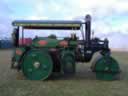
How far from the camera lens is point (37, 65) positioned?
38.2ft

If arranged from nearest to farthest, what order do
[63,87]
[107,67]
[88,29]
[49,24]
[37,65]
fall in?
[63,87] < [37,65] < [107,67] < [49,24] < [88,29]

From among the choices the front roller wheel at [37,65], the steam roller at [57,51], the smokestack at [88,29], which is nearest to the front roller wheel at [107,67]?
the steam roller at [57,51]

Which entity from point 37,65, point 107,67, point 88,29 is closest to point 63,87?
point 37,65

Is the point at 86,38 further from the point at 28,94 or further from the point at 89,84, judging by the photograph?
the point at 28,94

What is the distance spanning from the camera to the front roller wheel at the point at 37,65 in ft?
38.2

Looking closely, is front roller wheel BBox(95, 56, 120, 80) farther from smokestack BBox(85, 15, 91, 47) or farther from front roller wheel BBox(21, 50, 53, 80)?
front roller wheel BBox(21, 50, 53, 80)

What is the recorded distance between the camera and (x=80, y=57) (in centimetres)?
1241

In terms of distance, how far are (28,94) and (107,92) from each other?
243 centimetres

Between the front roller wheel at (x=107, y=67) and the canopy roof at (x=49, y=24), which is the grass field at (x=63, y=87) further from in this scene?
the canopy roof at (x=49, y=24)

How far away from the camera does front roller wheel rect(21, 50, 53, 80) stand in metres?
11.6

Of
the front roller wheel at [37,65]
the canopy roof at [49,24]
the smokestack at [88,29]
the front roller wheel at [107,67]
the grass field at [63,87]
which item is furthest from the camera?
the smokestack at [88,29]

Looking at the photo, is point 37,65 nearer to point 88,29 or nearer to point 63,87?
point 63,87

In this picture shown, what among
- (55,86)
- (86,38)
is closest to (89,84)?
(55,86)

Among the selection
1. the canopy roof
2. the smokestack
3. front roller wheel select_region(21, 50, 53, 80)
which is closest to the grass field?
front roller wheel select_region(21, 50, 53, 80)
